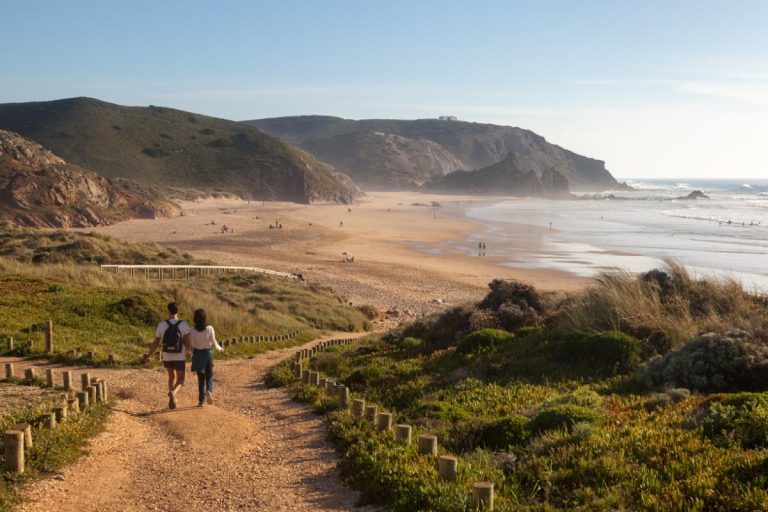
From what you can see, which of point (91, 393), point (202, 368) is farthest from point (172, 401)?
point (91, 393)

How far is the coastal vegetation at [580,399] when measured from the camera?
6555mm

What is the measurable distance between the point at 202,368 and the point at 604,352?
6592mm

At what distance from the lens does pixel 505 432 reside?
28.1 ft

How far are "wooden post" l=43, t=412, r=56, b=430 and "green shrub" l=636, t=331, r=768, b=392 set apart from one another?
26.6 feet

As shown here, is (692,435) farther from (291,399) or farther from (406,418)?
(291,399)

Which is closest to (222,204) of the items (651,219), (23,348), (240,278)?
(651,219)

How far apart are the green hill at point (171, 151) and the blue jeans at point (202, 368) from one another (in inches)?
3880

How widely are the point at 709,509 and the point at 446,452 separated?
325 centimetres

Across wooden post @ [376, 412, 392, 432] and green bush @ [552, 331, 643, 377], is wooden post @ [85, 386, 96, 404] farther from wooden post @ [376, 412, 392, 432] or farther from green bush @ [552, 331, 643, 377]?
green bush @ [552, 331, 643, 377]

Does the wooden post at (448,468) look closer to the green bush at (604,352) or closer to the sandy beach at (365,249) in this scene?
the green bush at (604,352)

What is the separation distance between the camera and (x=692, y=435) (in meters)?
7.61

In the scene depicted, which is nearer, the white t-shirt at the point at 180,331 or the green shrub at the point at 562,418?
the green shrub at the point at 562,418

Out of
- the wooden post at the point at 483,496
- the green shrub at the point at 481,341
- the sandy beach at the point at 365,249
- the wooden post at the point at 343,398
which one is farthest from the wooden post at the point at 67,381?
the sandy beach at the point at 365,249

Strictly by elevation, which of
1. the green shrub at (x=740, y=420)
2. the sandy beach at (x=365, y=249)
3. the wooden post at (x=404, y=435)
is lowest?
the sandy beach at (x=365, y=249)
